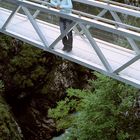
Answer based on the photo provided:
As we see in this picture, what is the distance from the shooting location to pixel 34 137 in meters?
14.2

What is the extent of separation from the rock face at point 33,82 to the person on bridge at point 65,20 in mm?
5041

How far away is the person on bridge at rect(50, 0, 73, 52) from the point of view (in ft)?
29.1

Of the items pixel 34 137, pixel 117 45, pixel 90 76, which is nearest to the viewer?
pixel 117 45

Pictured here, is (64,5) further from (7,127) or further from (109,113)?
(7,127)

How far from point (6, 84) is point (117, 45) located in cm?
606

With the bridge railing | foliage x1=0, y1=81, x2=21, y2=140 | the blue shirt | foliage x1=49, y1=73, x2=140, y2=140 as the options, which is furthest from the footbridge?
foliage x1=0, y1=81, x2=21, y2=140

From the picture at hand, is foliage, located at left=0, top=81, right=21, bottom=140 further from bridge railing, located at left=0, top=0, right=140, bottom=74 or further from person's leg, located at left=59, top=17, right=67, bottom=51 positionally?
person's leg, located at left=59, top=17, right=67, bottom=51

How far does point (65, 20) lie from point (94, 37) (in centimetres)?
72

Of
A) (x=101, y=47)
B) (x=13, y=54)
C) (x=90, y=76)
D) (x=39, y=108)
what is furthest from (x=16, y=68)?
(x=101, y=47)

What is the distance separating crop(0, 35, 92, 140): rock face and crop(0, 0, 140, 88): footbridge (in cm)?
319

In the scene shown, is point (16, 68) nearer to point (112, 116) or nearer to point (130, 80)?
point (112, 116)

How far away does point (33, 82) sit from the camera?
47.7 ft

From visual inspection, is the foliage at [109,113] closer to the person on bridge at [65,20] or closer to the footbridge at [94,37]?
the footbridge at [94,37]

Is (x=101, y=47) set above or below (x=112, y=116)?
above
